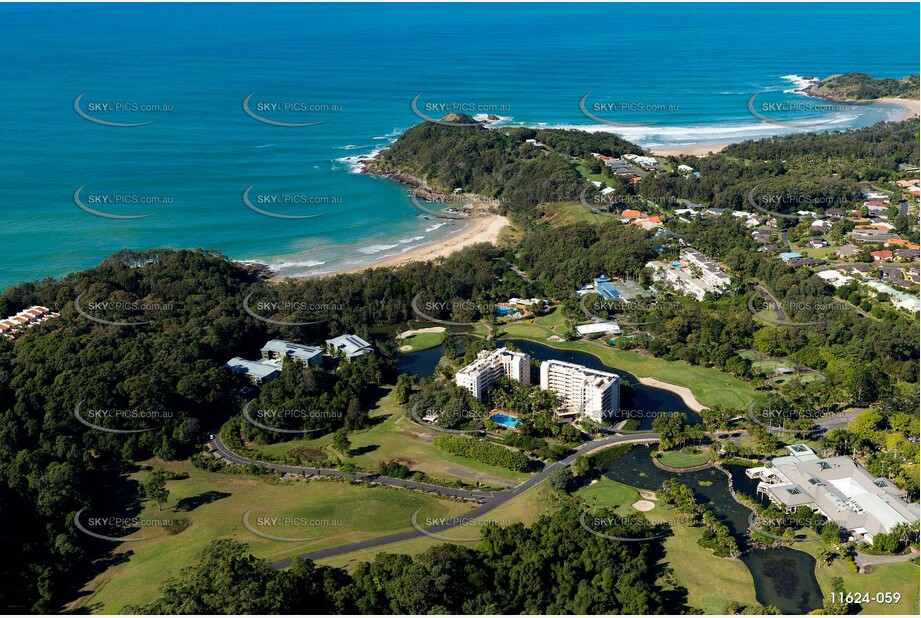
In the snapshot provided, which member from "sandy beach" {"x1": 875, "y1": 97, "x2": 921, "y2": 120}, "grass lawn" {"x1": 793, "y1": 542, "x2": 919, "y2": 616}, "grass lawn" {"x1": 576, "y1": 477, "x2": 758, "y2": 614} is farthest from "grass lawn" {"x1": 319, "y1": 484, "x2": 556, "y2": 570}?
"sandy beach" {"x1": 875, "y1": 97, "x2": 921, "y2": 120}

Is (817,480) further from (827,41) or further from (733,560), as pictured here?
(827,41)

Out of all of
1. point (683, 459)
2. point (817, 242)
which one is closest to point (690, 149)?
point (817, 242)

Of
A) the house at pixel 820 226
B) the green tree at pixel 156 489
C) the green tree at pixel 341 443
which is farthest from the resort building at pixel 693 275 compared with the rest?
the green tree at pixel 156 489

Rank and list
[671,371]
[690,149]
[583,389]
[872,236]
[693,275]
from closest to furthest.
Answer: [583,389] → [671,371] → [693,275] → [872,236] → [690,149]

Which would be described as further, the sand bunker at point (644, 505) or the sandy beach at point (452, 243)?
the sandy beach at point (452, 243)

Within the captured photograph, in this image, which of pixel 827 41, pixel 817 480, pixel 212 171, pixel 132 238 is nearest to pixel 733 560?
pixel 817 480

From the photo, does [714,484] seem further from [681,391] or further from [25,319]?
[25,319]

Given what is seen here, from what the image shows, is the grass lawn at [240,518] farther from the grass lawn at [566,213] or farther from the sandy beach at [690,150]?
the sandy beach at [690,150]
